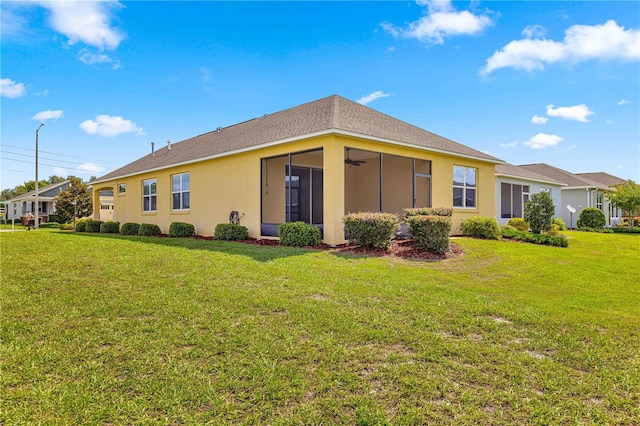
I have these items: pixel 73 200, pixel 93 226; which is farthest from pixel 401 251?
pixel 73 200

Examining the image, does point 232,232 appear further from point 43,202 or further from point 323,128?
point 43,202

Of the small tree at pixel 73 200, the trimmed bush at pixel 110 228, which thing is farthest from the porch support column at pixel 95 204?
the small tree at pixel 73 200

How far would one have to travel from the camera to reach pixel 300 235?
11.1 metres

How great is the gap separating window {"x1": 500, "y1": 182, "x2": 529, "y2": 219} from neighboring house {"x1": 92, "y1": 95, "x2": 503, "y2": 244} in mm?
6968

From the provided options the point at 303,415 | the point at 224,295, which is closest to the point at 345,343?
the point at 303,415

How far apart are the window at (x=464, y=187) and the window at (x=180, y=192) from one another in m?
11.8

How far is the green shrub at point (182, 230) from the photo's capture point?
15.8 meters

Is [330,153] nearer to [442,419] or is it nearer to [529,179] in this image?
[442,419]

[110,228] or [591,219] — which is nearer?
[110,228]

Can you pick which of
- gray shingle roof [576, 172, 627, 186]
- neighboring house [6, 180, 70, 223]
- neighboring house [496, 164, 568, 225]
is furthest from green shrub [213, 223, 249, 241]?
neighboring house [6, 180, 70, 223]

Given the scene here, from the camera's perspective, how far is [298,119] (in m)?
14.0

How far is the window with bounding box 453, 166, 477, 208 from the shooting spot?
51.5 feet

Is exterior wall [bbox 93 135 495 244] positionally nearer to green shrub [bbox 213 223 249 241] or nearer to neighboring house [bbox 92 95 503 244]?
neighboring house [bbox 92 95 503 244]

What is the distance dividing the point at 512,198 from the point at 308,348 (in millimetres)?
23022
